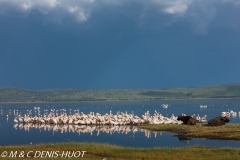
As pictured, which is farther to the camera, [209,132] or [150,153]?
[209,132]

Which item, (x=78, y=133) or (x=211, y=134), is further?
(x=78, y=133)

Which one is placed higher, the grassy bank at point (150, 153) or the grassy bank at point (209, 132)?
the grassy bank at point (209, 132)

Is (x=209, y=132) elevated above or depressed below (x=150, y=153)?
above

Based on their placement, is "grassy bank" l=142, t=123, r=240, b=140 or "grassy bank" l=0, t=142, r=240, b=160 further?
"grassy bank" l=142, t=123, r=240, b=140

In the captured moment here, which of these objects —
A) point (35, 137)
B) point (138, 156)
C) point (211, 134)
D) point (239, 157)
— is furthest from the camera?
point (35, 137)

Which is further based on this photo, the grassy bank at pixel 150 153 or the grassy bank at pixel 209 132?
the grassy bank at pixel 209 132

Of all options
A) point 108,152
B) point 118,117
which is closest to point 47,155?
point 108,152

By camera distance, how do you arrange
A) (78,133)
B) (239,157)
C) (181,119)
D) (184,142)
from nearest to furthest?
(239,157)
(184,142)
(78,133)
(181,119)

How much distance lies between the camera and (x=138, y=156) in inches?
1198

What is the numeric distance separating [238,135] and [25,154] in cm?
2626

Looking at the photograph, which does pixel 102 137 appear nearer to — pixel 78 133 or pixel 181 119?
pixel 78 133

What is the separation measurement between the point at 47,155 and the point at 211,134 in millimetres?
24894

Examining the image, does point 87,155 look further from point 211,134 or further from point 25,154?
point 211,134

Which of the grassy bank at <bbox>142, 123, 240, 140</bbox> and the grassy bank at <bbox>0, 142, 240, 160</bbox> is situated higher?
the grassy bank at <bbox>142, 123, 240, 140</bbox>
